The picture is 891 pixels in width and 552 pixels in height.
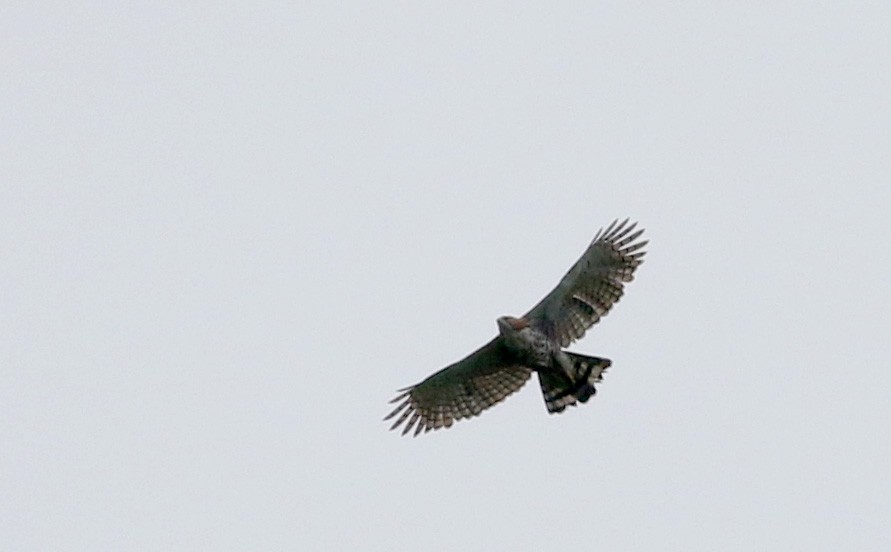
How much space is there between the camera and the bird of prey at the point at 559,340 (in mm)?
19719

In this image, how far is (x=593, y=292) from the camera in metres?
20.0

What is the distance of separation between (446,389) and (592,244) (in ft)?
7.96

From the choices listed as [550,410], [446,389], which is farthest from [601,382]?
[446,389]

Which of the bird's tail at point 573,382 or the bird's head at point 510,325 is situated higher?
the bird's head at point 510,325

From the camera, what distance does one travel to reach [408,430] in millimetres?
20719

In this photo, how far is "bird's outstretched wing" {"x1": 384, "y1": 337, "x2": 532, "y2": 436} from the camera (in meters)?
20.2

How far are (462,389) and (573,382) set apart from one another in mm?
1492

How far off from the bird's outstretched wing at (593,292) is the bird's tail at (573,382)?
1.34 feet

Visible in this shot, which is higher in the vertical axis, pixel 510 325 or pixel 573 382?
pixel 510 325

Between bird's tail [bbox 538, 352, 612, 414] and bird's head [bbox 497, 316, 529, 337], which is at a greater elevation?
bird's head [bbox 497, 316, 529, 337]

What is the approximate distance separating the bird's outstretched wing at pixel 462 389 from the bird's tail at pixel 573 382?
1.41 ft

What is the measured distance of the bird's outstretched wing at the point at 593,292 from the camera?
1992cm

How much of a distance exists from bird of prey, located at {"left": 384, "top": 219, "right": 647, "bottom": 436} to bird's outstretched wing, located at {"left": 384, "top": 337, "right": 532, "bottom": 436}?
0.01 meters

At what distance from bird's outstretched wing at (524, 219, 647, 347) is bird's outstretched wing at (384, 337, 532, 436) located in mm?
634
